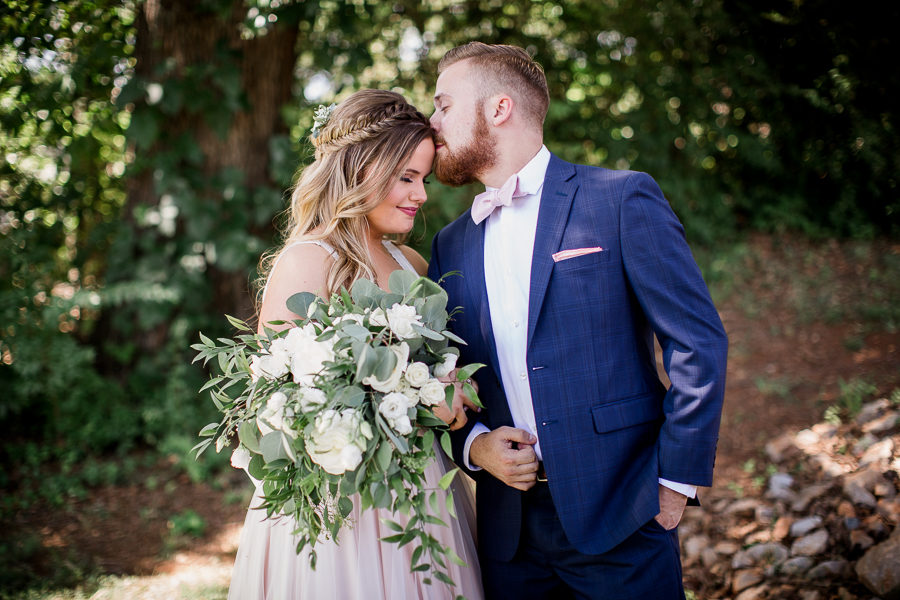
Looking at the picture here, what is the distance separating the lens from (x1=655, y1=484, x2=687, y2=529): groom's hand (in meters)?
1.92

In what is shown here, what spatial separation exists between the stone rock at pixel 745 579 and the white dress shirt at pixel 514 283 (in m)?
1.79

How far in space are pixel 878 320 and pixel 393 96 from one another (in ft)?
17.0

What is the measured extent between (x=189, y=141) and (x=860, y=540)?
5.17 metres

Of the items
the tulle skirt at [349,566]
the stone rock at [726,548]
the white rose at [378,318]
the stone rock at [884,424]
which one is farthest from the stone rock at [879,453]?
the white rose at [378,318]

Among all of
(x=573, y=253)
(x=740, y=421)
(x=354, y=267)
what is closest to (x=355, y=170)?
(x=354, y=267)

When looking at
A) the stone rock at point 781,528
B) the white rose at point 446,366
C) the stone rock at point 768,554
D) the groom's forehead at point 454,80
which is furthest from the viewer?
the stone rock at point 781,528

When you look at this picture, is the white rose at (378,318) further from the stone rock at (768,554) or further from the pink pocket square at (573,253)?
the stone rock at (768,554)

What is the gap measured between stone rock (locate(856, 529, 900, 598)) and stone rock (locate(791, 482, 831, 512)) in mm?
542

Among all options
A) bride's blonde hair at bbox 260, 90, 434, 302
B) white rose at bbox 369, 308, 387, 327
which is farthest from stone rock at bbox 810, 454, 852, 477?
white rose at bbox 369, 308, 387, 327

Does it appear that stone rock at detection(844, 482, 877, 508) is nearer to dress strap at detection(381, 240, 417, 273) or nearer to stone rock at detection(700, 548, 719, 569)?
stone rock at detection(700, 548, 719, 569)

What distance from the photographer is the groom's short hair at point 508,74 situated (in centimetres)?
229

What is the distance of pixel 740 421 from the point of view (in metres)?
4.70

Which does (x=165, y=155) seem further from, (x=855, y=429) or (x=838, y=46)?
(x=838, y=46)

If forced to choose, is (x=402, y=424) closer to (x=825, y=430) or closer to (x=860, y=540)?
(x=860, y=540)
